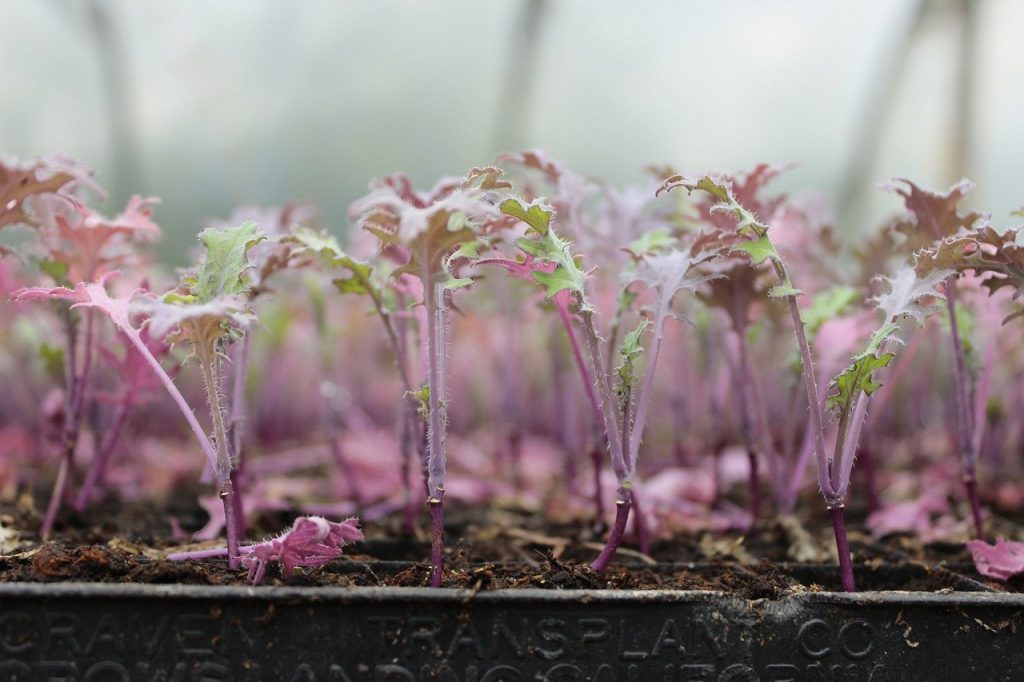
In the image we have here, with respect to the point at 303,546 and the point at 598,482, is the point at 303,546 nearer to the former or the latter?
the point at 303,546

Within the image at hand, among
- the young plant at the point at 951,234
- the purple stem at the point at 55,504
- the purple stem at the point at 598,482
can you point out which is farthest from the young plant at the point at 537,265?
the purple stem at the point at 55,504

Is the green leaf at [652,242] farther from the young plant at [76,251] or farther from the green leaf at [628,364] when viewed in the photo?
the young plant at [76,251]

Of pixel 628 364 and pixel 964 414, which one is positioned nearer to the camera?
pixel 628 364

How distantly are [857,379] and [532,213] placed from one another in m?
0.42

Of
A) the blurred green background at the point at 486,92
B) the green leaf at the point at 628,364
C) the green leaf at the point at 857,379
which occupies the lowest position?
the green leaf at the point at 857,379

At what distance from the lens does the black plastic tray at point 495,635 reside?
34.5 inches

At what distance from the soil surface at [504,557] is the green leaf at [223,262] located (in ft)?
1.02

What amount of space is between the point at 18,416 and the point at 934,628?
7.45 ft

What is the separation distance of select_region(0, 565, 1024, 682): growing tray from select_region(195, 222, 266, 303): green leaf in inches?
12.9

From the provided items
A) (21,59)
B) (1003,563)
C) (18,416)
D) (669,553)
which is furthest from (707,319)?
(21,59)

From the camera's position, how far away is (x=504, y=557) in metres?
1.28

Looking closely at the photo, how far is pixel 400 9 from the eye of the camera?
162 inches

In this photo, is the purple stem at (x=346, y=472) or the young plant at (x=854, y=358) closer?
the young plant at (x=854, y=358)

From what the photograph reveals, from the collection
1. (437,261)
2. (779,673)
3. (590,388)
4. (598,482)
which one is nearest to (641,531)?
(598,482)
